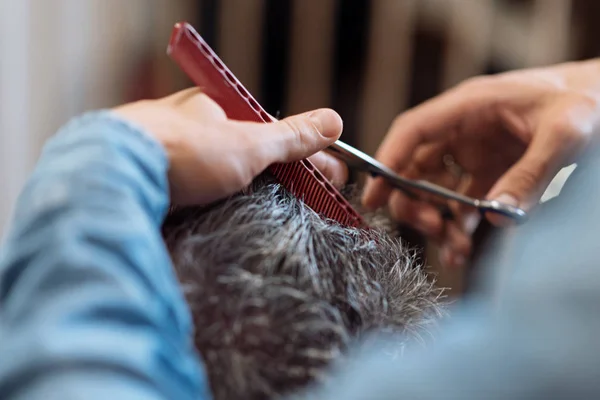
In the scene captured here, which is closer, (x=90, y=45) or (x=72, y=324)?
(x=72, y=324)

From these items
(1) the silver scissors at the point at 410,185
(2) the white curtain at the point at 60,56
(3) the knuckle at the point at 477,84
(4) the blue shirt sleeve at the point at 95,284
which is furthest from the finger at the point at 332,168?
(2) the white curtain at the point at 60,56

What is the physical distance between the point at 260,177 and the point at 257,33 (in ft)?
1.73

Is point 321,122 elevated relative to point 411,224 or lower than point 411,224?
elevated

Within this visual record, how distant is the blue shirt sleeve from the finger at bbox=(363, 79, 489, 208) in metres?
0.35

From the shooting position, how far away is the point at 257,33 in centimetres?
78

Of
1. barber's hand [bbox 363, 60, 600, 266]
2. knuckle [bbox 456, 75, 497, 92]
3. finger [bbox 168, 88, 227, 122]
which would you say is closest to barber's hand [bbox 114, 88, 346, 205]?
finger [bbox 168, 88, 227, 122]

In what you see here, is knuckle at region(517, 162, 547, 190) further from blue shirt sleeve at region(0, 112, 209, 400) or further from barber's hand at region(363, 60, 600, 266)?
blue shirt sleeve at region(0, 112, 209, 400)

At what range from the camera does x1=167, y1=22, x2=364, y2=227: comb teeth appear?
256 mm

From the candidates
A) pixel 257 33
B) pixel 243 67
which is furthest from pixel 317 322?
pixel 257 33

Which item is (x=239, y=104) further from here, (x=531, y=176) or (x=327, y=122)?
(x=531, y=176)

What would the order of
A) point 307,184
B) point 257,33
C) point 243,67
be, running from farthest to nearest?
point 257,33 < point 243,67 < point 307,184

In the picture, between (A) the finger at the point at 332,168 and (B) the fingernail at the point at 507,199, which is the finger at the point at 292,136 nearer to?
(A) the finger at the point at 332,168

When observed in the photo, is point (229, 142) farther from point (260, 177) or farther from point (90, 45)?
point (90, 45)

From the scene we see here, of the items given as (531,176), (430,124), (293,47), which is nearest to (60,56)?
(293,47)
